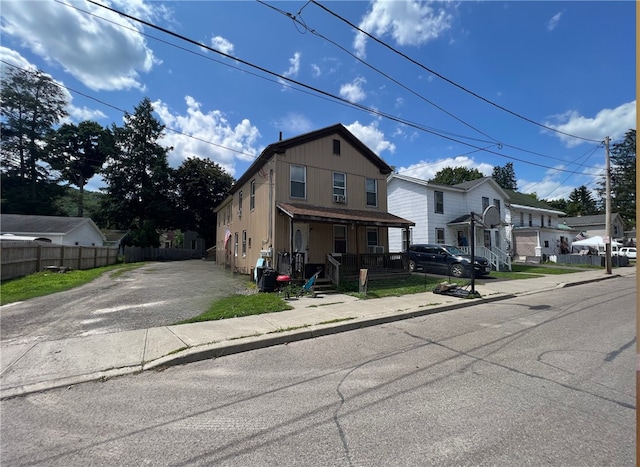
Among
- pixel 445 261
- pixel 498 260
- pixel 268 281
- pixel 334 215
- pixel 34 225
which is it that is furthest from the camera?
pixel 34 225

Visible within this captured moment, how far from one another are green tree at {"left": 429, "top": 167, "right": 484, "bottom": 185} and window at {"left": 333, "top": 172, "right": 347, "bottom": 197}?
42.7m

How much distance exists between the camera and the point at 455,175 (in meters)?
54.9

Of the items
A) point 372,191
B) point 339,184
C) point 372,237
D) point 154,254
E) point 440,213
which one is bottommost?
point 154,254

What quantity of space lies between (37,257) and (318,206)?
1505 cm

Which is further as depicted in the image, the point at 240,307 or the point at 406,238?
the point at 406,238

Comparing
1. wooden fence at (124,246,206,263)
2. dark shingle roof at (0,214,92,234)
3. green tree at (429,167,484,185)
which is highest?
green tree at (429,167,484,185)

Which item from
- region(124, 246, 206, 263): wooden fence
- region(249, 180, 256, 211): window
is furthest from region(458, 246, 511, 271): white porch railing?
region(124, 246, 206, 263): wooden fence

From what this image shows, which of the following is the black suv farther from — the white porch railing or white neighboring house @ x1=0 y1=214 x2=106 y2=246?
white neighboring house @ x1=0 y1=214 x2=106 y2=246

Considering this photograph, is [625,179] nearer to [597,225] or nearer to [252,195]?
[597,225]

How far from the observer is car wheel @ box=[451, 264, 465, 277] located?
53.9 feet

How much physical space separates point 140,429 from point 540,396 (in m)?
4.37

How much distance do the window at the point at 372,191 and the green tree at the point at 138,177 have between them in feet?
112

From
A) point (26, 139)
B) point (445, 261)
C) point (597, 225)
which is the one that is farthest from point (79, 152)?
point (597, 225)

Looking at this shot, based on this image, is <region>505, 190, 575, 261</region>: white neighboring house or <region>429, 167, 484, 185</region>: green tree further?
<region>429, 167, 484, 185</region>: green tree
